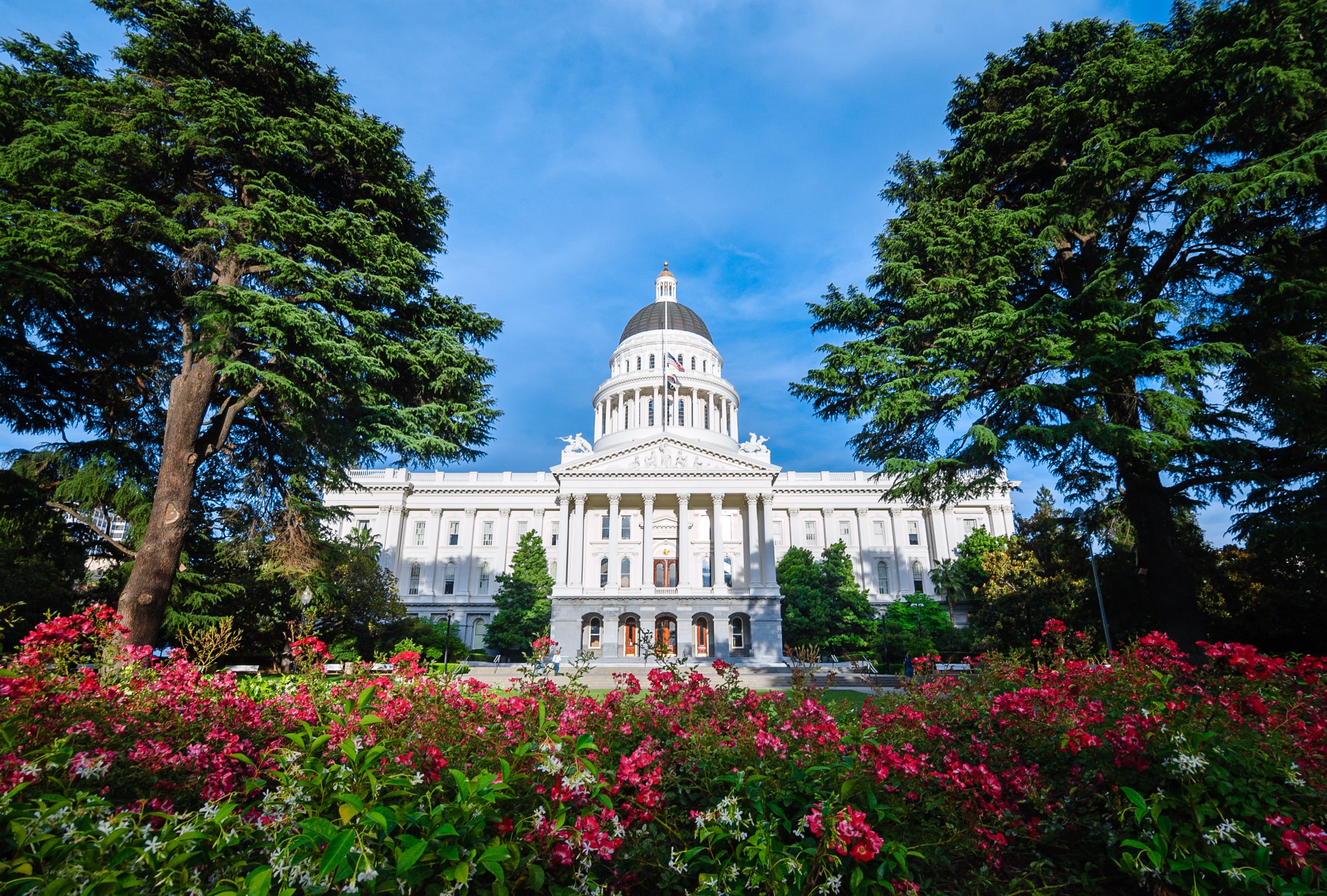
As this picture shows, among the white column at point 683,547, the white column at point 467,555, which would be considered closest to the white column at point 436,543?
the white column at point 467,555

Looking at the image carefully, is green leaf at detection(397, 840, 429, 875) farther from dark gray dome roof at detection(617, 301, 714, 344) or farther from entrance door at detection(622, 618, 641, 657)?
dark gray dome roof at detection(617, 301, 714, 344)

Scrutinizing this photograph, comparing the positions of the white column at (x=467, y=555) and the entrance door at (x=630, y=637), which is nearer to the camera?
the entrance door at (x=630, y=637)

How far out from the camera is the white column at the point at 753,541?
4691 cm

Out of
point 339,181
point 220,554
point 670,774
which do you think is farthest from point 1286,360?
point 220,554

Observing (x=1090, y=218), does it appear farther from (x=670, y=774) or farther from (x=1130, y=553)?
(x=670, y=774)

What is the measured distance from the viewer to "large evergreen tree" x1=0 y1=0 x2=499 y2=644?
43.1 feet

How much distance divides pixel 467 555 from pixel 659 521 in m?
20.7

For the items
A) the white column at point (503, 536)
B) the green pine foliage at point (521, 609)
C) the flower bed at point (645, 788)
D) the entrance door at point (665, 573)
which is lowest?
the flower bed at point (645, 788)

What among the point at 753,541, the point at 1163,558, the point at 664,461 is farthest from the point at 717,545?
the point at 1163,558

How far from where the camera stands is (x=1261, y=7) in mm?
12961

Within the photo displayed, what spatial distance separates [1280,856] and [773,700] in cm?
403

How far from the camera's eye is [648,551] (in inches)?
1807

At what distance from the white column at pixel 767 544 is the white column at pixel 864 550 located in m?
14.9

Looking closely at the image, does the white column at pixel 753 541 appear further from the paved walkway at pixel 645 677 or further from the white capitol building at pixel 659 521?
the paved walkway at pixel 645 677
